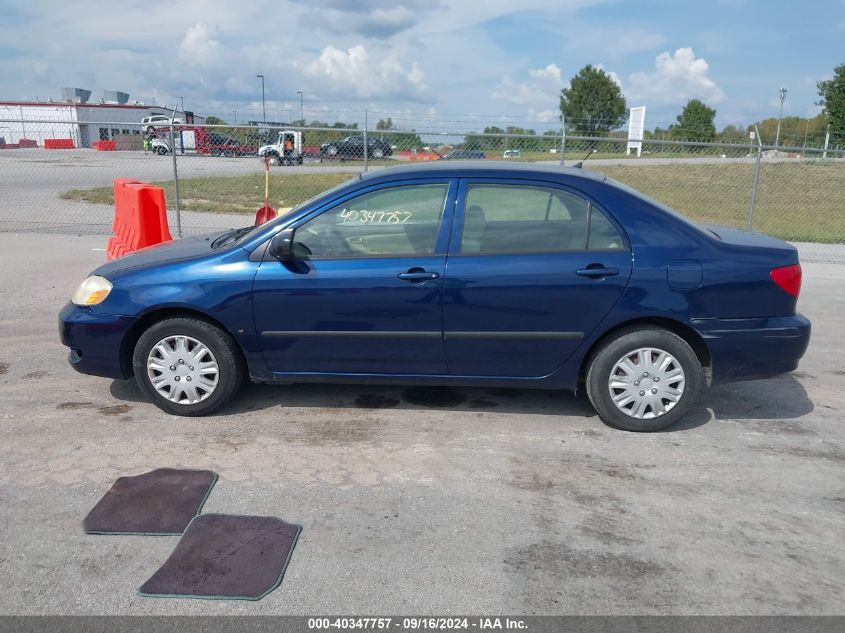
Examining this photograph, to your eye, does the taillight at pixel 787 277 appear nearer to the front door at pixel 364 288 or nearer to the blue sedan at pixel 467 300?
the blue sedan at pixel 467 300

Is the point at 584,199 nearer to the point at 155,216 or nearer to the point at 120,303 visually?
the point at 120,303

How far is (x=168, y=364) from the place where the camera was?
4.61 m

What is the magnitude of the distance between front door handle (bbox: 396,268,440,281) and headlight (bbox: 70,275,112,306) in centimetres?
191

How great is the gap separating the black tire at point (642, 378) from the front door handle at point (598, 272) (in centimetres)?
40

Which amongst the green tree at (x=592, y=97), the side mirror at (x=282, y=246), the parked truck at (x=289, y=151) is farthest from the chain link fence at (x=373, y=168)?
the green tree at (x=592, y=97)

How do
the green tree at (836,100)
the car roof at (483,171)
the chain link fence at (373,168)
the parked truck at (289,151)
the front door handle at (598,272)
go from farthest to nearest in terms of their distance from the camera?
the green tree at (836,100) → the parked truck at (289,151) → the chain link fence at (373,168) → the car roof at (483,171) → the front door handle at (598,272)

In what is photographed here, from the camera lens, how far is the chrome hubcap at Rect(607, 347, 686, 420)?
14.6ft

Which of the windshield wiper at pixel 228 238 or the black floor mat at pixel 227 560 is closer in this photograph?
the black floor mat at pixel 227 560

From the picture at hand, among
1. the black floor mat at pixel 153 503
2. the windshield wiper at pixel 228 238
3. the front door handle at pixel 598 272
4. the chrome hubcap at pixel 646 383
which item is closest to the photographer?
the black floor mat at pixel 153 503

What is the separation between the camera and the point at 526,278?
439 cm

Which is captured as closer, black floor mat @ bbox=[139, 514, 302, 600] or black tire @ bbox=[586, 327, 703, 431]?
black floor mat @ bbox=[139, 514, 302, 600]

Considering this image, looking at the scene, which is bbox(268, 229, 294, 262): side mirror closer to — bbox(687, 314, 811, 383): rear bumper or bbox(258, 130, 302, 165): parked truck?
bbox(687, 314, 811, 383): rear bumper

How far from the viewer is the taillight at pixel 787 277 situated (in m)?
4.44

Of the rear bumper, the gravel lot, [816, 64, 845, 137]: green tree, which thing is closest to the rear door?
the gravel lot
